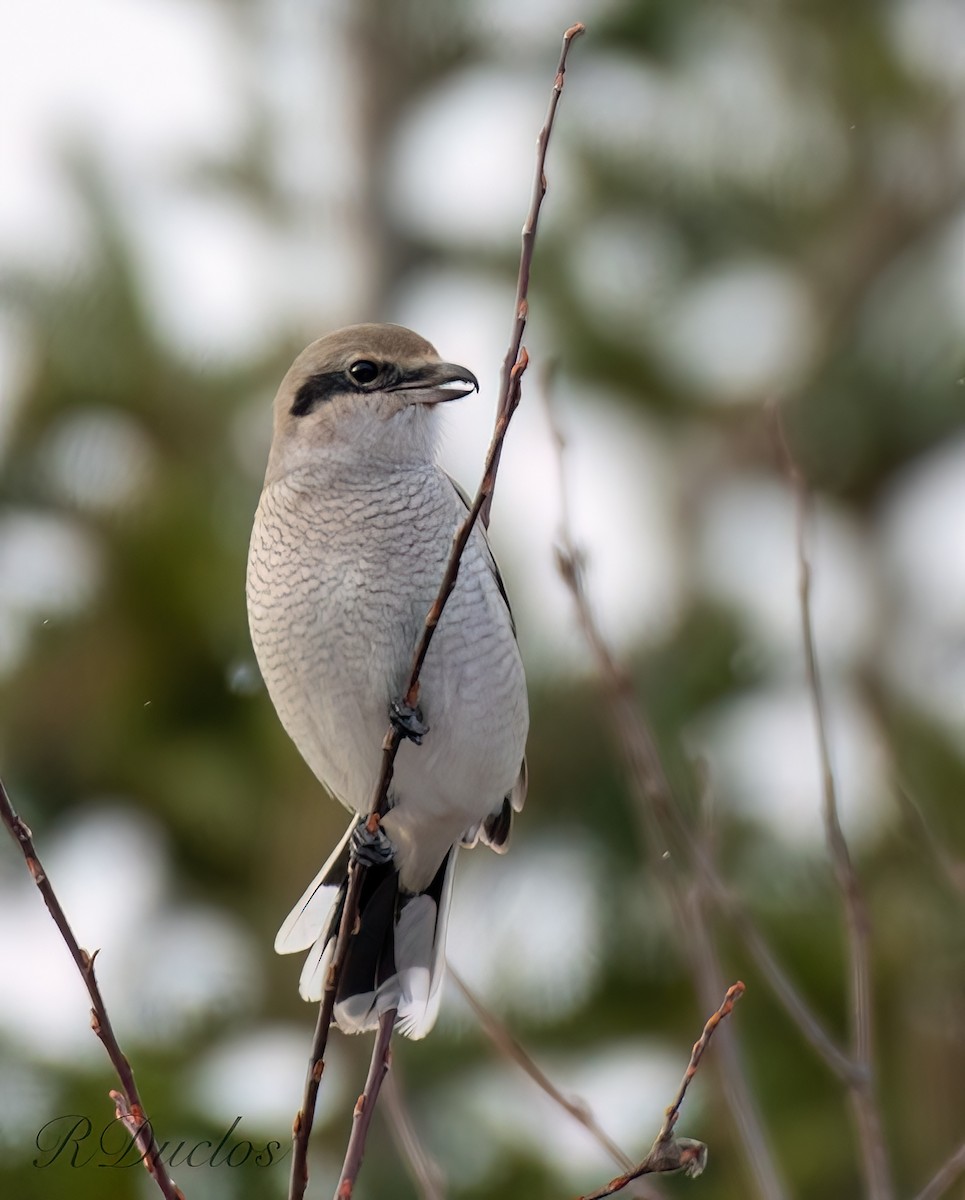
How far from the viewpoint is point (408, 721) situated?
252 cm

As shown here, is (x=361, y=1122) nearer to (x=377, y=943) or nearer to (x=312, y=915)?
(x=312, y=915)

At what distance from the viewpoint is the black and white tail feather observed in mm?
2584

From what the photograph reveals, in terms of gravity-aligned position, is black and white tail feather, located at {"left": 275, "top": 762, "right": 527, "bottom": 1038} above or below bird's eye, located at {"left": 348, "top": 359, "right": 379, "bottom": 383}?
below

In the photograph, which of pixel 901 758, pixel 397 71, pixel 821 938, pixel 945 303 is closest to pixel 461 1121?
pixel 821 938

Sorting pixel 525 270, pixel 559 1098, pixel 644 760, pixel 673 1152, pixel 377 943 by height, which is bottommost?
pixel 377 943

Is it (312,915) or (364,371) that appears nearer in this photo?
(312,915)

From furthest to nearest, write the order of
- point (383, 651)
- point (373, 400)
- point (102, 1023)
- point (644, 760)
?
Result: point (373, 400), point (383, 651), point (644, 760), point (102, 1023)

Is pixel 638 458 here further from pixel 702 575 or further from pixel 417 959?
pixel 417 959

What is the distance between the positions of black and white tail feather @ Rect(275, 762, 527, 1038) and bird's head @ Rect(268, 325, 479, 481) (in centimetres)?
63

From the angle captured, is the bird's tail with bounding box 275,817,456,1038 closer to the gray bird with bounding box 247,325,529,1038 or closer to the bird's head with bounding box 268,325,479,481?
the gray bird with bounding box 247,325,529,1038

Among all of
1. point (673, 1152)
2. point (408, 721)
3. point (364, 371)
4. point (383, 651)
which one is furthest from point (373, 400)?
point (673, 1152)

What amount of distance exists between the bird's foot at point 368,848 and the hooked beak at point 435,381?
0.72m

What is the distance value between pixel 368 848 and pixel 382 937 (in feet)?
1.00

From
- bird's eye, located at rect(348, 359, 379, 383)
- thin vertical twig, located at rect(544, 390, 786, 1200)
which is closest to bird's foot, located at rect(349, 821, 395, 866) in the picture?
thin vertical twig, located at rect(544, 390, 786, 1200)
